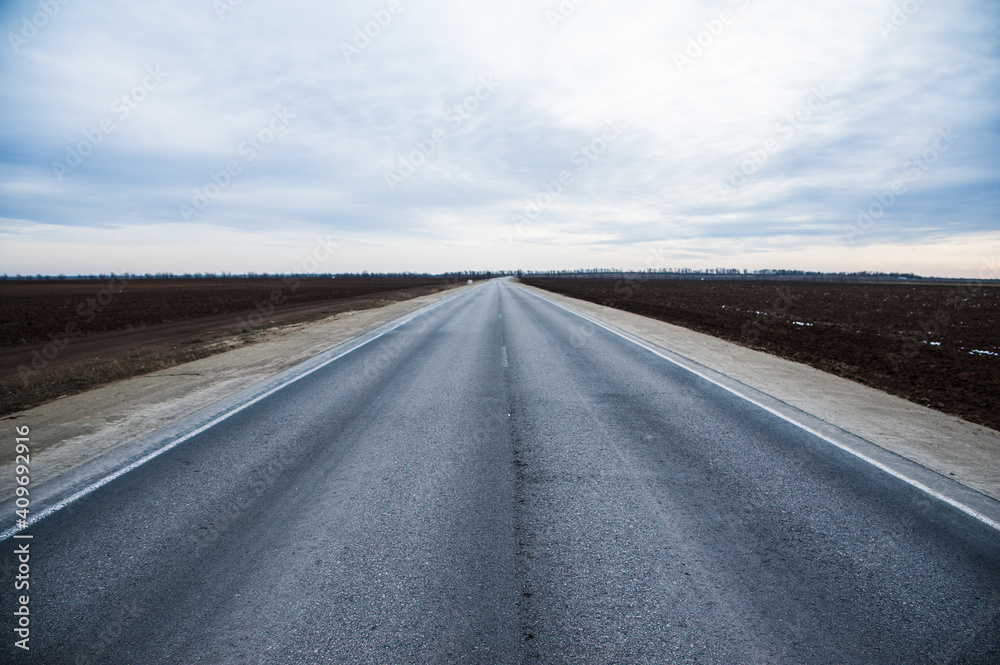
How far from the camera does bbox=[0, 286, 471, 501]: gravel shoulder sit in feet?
18.1

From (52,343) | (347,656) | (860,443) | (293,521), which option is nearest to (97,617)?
(293,521)

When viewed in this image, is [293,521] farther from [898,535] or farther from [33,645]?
[898,535]

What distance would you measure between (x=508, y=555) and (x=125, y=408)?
7583mm

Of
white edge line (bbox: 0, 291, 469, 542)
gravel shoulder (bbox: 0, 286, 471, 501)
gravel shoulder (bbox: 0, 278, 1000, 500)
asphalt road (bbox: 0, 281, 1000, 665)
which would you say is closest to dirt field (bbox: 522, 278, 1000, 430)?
gravel shoulder (bbox: 0, 278, 1000, 500)

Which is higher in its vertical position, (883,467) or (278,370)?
(278,370)

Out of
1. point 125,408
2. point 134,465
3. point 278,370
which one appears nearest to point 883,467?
point 134,465

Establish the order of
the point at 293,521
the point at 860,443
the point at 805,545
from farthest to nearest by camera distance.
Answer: the point at 860,443 < the point at 293,521 < the point at 805,545

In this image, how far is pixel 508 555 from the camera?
10.9 ft

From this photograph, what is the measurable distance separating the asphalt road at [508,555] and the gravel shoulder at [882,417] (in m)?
1.09

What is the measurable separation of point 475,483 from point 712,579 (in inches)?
87.0

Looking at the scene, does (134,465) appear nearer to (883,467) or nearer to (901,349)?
(883,467)

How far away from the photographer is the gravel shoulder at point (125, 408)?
217 inches

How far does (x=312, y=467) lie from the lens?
4934 millimetres

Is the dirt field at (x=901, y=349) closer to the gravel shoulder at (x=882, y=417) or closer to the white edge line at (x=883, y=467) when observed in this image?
the gravel shoulder at (x=882, y=417)
